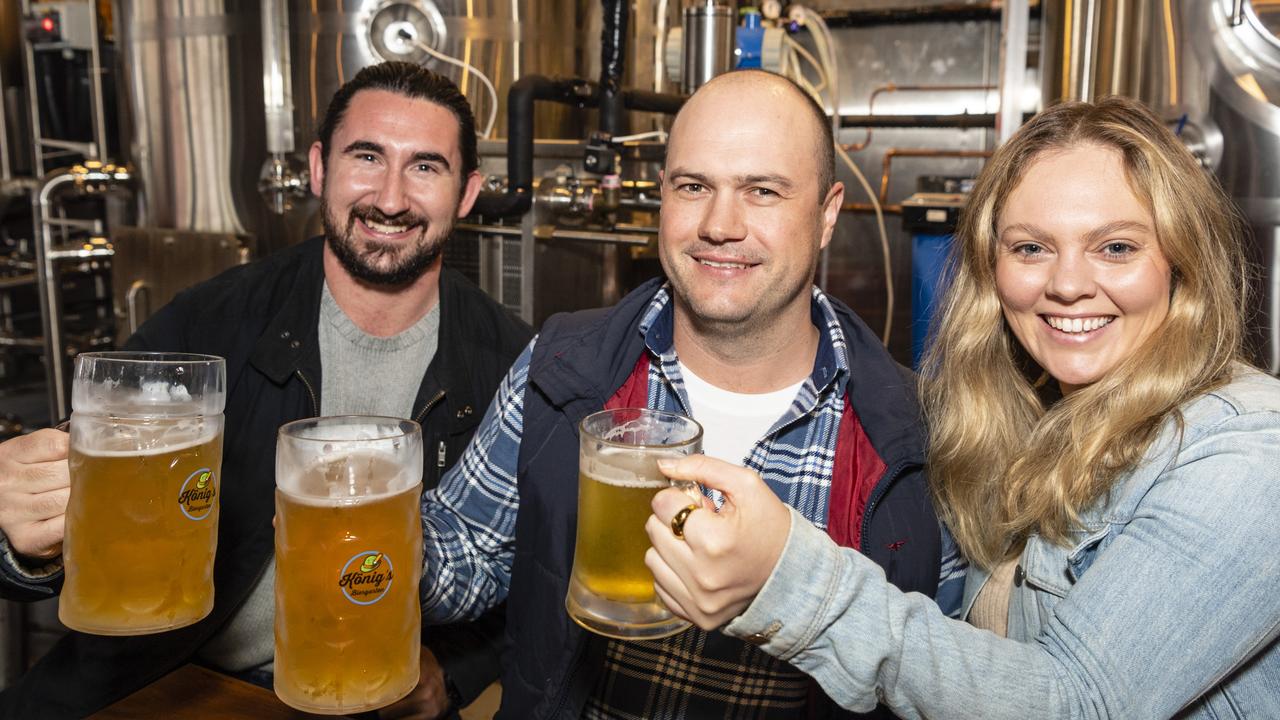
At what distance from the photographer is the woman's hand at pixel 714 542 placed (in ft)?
2.95

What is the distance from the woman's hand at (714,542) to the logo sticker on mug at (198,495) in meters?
0.48

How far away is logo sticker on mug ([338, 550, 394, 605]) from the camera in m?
0.93

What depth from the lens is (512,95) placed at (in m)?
3.02

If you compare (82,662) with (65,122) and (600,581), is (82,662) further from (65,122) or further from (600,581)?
(65,122)

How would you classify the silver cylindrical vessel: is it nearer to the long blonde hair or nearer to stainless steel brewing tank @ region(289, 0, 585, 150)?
stainless steel brewing tank @ region(289, 0, 585, 150)

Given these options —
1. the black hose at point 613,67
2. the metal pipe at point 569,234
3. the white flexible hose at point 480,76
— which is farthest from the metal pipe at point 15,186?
the black hose at point 613,67

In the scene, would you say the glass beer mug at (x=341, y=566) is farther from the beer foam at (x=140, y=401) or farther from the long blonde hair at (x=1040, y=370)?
the long blonde hair at (x=1040, y=370)

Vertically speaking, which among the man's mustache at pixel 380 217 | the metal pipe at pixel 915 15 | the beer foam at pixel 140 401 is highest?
the metal pipe at pixel 915 15

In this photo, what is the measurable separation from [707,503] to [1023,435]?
0.74 meters

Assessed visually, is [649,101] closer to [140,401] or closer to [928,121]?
[928,121]

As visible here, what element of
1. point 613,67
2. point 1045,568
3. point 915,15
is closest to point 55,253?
point 613,67

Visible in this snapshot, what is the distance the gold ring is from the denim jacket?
106 mm

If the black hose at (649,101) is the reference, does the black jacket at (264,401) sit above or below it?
below

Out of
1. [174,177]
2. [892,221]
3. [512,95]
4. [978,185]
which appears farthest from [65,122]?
[978,185]
